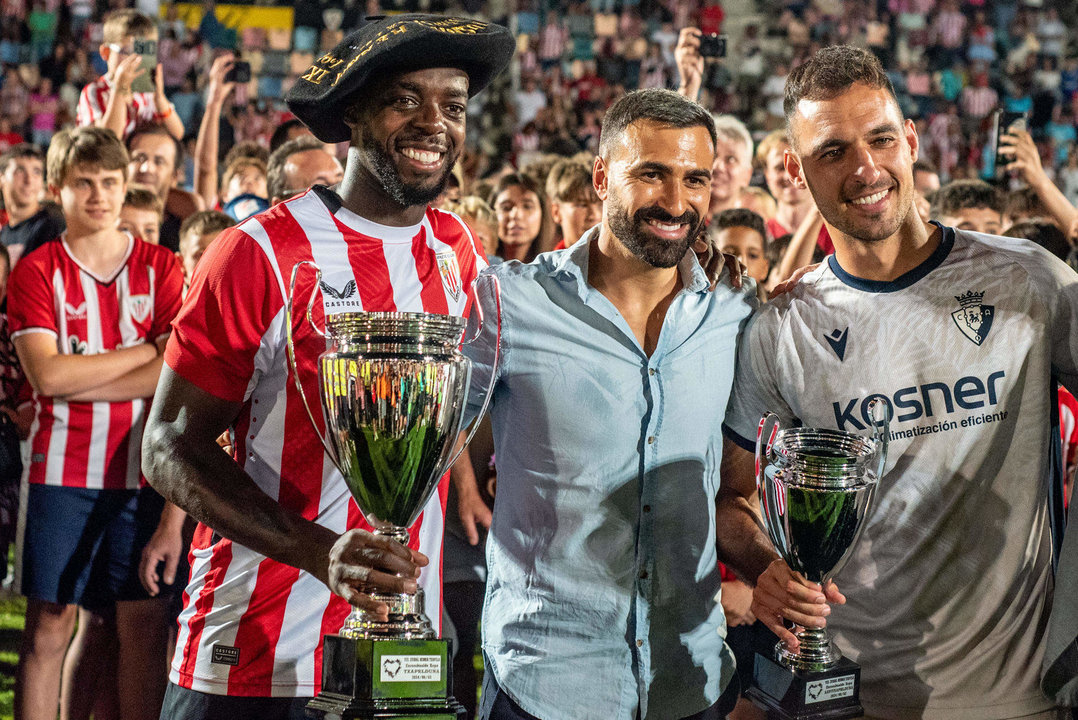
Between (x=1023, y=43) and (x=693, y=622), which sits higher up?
(x=1023, y=43)

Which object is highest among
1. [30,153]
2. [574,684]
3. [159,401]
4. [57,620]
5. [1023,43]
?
[1023,43]

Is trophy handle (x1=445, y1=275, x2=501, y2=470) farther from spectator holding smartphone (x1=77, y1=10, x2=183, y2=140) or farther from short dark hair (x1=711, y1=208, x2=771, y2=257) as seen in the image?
spectator holding smartphone (x1=77, y1=10, x2=183, y2=140)

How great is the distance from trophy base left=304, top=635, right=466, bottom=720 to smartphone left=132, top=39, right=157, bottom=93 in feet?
16.9

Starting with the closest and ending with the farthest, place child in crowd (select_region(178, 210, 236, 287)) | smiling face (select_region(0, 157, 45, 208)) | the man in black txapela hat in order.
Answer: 1. the man in black txapela hat
2. child in crowd (select_region(178, 210, 236, 287))
3. smiling face (select_region(0, 157, 45, 208))

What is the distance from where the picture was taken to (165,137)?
5992mm

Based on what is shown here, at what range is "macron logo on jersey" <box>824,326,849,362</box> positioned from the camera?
2.20 m

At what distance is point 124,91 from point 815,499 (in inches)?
196

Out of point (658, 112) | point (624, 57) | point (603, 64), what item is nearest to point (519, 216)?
point (658, 112)

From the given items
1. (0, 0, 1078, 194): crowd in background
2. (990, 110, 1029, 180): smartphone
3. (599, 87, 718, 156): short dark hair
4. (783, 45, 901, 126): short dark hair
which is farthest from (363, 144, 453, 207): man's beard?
(0, 0, 1078, 194): crowd in background

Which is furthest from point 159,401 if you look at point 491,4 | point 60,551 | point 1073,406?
point 491,4

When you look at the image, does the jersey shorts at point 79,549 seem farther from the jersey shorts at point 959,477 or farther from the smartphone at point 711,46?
the smartphone at point 711,46

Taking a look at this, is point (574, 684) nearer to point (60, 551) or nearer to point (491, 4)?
point (60, 551)

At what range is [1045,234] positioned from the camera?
15.4ft

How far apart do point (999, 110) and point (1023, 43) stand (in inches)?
477
